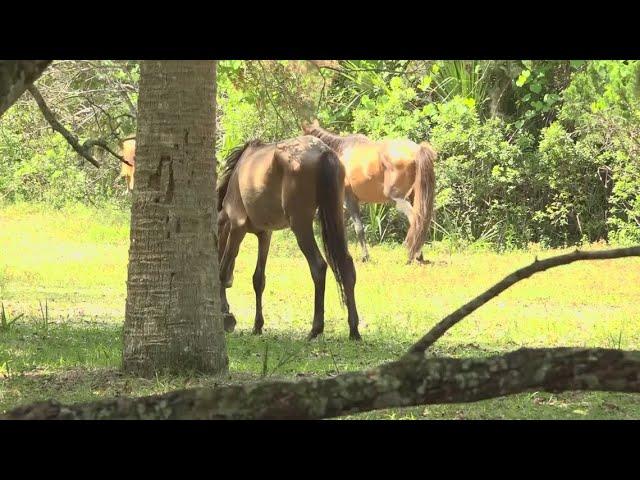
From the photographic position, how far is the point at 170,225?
23.5 ft

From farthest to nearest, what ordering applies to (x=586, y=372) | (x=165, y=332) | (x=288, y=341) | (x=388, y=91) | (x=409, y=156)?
(x=388, y=91), (x=409, y=156), (x=288, y=341), (x=165, y=332), (x=586, y=372)

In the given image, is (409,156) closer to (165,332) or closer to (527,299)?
(527,299)

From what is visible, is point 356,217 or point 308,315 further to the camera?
point 356,217

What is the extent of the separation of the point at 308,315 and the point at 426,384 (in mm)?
9402

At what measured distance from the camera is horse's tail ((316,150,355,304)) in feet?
31.9

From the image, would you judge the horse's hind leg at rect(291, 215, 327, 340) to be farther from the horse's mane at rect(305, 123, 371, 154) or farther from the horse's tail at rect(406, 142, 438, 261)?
the horse's mane at rect(305, 123, 371, 154)

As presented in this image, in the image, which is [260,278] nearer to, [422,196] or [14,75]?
[422,196]

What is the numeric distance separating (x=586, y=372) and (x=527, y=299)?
10.5 metres

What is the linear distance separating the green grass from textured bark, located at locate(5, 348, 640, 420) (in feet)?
12.2

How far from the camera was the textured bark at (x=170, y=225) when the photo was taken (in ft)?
23.5

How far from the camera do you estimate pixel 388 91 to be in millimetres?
20781

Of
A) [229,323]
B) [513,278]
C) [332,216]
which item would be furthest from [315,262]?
[513,278]

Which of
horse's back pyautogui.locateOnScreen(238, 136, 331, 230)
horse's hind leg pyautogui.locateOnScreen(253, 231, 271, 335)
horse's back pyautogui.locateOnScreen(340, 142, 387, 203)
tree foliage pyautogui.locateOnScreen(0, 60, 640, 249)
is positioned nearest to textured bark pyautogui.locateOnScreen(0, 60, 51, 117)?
horse's back pyautogui.locateOnScreen(238, 136, 331, 230)
